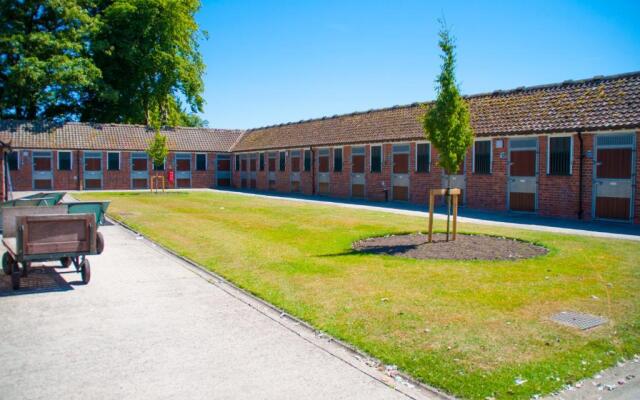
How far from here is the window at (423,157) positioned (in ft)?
80.0

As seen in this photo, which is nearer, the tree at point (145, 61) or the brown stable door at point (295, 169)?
the brown stable door at point (295, 169)

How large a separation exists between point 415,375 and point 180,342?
2582mm

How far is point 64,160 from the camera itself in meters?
38.5

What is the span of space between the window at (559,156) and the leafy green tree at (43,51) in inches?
1379

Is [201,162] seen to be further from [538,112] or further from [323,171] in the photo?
[538,112]

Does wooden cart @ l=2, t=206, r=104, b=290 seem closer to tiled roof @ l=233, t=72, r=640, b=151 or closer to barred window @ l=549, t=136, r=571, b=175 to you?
tiled roof @ l=233, t=72, r=640, b=151

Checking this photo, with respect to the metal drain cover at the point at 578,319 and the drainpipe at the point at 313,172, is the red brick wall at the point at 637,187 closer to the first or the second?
the metal drain cover at the point at 578,319

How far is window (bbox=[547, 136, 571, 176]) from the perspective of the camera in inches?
722

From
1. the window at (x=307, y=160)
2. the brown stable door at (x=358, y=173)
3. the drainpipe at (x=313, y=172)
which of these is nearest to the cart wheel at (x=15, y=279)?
the brown stable door at (x=358, y=173)

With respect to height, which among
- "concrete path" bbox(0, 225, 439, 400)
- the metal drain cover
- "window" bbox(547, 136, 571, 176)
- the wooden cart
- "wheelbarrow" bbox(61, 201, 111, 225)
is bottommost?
"concrete path" bbox(0, 225, 439, 400)

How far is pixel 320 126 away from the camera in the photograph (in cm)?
3569

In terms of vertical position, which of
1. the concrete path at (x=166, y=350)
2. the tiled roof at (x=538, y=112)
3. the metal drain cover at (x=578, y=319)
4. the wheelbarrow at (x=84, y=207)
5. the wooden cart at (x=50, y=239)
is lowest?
the concrete path at (x=166, y=350)

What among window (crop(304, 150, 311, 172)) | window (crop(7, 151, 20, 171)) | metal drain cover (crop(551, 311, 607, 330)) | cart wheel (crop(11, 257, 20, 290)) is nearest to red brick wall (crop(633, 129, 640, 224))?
metal drain cover (crop(551, 311, 607, 330))

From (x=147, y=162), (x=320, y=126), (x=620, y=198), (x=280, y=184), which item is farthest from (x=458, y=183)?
(x=147, y=162)
